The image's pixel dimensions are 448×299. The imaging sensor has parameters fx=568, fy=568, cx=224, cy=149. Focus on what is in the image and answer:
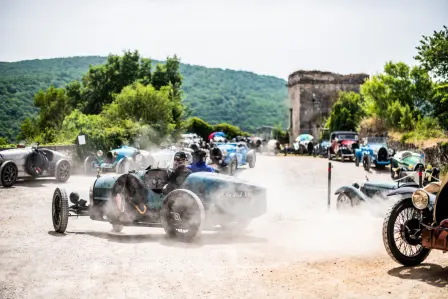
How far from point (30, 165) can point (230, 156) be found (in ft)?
31.6

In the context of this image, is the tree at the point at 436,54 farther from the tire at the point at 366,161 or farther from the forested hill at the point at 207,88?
the forested hill at the point at 207,88

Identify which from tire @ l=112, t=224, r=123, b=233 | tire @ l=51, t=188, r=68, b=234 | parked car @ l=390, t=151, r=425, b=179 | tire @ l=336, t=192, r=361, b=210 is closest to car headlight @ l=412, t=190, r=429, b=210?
tire @ l=336, t=192, r=361, b=210

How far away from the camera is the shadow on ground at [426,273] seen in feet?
22.0

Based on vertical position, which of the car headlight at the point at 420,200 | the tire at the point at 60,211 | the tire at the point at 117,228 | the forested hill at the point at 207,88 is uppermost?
the forested hill at the point at 207,88

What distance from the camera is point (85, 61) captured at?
520ft

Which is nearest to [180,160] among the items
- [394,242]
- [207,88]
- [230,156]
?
[394,242]

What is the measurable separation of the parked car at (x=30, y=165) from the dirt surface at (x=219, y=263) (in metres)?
7.70

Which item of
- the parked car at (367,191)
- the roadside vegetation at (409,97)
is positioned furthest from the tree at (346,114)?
the parked car at (367,191)

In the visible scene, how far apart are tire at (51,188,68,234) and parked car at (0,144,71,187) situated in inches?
381

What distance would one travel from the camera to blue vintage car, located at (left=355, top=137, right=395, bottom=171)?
1109 inches

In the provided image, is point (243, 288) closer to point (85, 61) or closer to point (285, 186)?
point (285, 186)

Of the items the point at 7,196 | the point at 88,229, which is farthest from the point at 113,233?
the point at 7,196

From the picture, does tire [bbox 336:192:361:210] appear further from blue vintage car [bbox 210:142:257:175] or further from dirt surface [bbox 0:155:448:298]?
blue vintage car [bbox 210:142:257:175]

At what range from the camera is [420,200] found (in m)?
7.12
